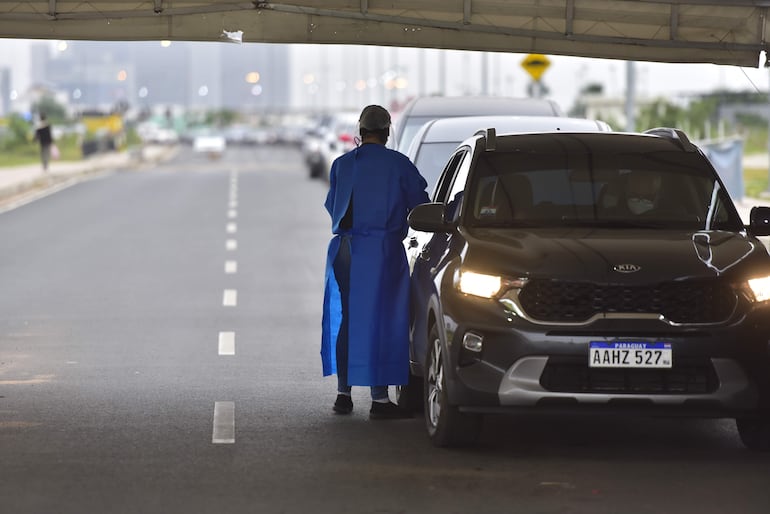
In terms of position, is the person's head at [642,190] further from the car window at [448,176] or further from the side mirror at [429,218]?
the car window at [448,176]

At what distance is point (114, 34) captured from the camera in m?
14.2

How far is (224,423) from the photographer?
10188 mm

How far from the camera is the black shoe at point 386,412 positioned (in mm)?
10477

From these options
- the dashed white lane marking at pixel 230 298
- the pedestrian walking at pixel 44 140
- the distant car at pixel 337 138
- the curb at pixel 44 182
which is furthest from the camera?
the pedestrian walking at pixel 44 140

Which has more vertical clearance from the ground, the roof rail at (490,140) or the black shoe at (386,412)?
the roof rail at (490,140)

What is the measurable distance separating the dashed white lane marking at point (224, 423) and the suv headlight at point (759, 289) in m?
2.86

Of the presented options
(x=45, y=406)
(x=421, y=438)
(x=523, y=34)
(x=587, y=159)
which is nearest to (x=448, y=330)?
(x=421, y=438)

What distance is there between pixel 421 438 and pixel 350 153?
1844 mm

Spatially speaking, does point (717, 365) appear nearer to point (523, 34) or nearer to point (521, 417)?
point (521, 417)

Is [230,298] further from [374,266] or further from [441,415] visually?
[441,415]

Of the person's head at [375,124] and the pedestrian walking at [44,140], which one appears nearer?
the person's head at [375,124]

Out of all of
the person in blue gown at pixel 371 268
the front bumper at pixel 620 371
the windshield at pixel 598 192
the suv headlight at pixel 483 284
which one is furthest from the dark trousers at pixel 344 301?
the front bumper at pixel 620 371

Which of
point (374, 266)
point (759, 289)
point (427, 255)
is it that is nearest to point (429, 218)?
point (427, 255)

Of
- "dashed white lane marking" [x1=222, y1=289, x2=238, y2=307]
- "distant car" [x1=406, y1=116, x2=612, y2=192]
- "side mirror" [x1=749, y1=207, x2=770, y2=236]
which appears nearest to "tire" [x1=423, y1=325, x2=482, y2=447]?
"side mirror" [x1=749, y1=207, x2=770, y2=236]
